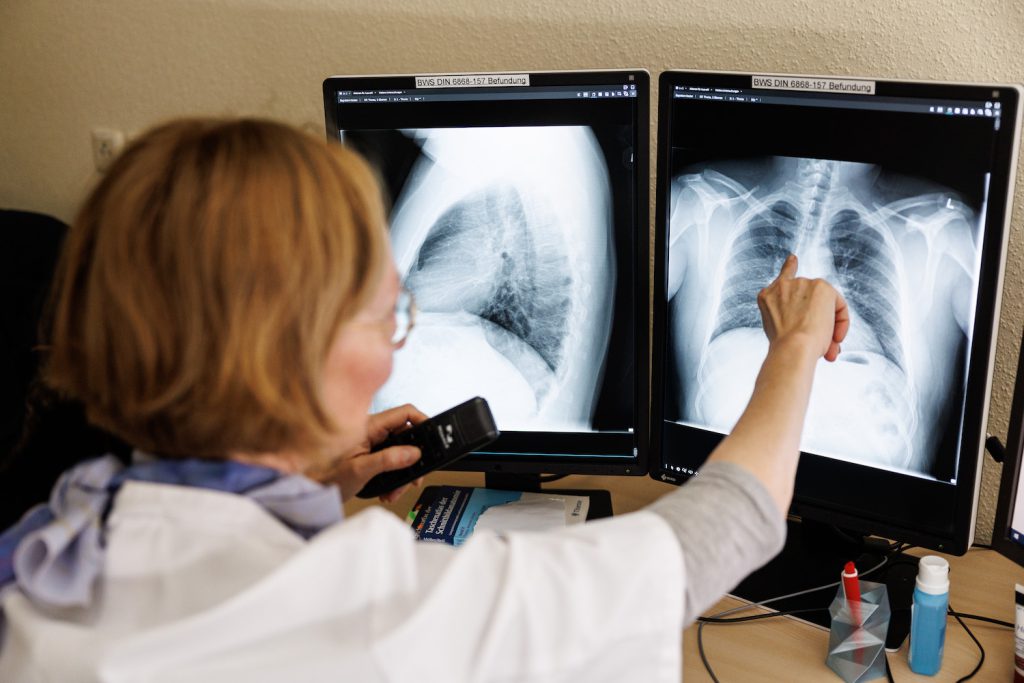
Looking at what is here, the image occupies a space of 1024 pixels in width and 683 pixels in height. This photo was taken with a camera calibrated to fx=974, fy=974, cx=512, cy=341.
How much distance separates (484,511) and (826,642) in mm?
452

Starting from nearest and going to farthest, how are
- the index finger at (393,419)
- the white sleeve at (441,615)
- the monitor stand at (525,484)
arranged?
the white sleeve at (441,615), the index finger at (393,419), the monitor stand at (525,484)

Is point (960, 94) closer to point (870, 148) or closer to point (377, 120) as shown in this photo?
point (870, 148)

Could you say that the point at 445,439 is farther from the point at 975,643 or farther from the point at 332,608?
the point at 975,643

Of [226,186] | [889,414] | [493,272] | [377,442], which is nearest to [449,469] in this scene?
[377,442]

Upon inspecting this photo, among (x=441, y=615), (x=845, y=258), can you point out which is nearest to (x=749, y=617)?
(x=845, y=258)

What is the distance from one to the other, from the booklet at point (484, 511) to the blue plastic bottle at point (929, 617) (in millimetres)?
425

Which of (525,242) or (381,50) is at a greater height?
(381,50)

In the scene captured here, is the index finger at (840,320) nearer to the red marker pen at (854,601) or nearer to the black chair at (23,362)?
the red marker pen at (854,601)

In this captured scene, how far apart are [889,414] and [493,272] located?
476 millimetres

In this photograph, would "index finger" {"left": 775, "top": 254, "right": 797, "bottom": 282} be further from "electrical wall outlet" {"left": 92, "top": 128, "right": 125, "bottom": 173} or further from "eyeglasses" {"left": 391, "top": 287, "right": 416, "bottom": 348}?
"electrical wall outlet" {"left": 92, "top": 128, "right": 125, "bottom": 173}

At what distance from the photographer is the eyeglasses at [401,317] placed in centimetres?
80

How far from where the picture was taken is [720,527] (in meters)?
0.76

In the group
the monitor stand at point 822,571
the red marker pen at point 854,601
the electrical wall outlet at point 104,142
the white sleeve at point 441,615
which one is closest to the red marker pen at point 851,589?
the red marker pen at point 854,601

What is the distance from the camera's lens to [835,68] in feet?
4.02
